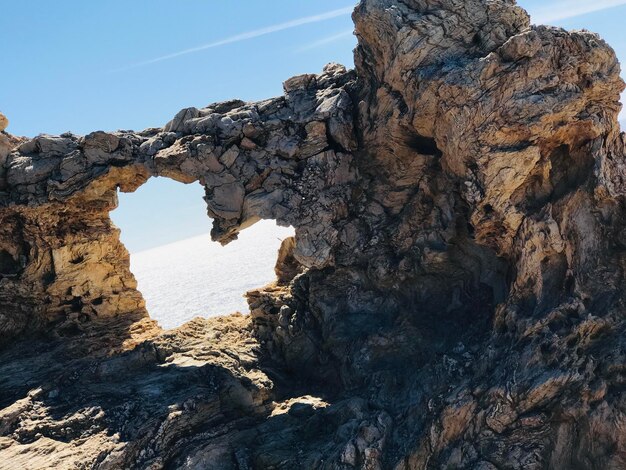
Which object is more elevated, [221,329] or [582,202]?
[582,202]

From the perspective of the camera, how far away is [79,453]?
14602 millimetres

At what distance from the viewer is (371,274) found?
57.9ft

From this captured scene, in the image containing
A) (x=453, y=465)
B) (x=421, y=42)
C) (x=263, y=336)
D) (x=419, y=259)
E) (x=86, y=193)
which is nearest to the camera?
(x=453, y=465)

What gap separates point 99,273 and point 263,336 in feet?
18.4

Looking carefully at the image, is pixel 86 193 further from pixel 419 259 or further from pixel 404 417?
pixel 404 417

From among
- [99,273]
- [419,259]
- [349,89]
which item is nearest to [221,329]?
[99,273]

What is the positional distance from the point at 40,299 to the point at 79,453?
6.25m

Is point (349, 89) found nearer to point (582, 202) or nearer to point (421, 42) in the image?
point (421, 42)

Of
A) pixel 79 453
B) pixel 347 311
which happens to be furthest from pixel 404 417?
pixel 79 453

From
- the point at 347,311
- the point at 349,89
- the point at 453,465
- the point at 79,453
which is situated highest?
the point at 349,89

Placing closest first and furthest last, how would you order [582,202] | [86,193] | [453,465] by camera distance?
[453,465]
[582,202]
[86,193]

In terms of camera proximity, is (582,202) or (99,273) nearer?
(582,202)

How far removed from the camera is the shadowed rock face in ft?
44.6

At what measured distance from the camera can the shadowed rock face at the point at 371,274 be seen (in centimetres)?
1359
